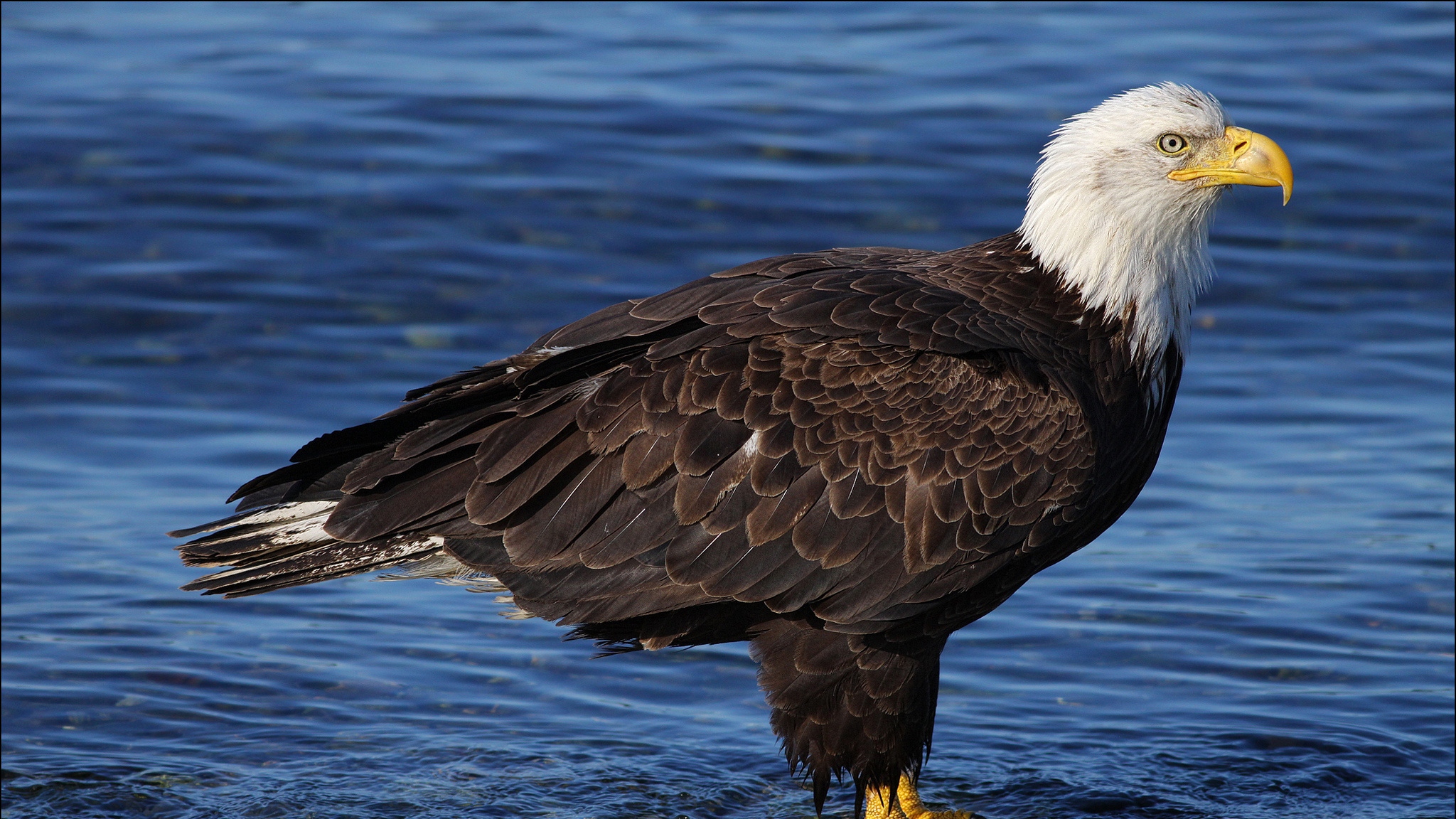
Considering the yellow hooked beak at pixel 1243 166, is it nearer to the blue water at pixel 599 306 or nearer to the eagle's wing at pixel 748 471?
the blue water at pixel 599 306

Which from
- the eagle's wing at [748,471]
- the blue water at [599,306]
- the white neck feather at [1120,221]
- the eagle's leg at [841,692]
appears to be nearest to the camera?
the eagle's wing at [748,471]

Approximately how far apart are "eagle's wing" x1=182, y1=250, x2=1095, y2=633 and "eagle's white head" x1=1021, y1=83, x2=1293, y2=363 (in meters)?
0.33

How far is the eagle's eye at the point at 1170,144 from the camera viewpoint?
5469 millimetres

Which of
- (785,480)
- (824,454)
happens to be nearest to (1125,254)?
(824,454)

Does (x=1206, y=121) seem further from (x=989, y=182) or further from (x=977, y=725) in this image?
(x=989, y=182)

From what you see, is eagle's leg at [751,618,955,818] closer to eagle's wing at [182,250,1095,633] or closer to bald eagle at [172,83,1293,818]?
bald eagle at [172,83,1293,818]

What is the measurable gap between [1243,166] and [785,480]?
1.80 metres

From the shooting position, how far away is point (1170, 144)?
18.0 feet

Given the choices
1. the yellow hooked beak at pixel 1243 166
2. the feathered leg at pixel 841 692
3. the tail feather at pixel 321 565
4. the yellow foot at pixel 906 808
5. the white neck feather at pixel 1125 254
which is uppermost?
the yellow hooked beak at pixel 1243 166

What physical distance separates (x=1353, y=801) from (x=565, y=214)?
736 centimetres

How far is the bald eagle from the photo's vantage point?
5.14m

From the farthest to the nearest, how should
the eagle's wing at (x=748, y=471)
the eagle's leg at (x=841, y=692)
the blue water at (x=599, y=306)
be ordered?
the blue water at (x=599, y=306) → the eagle's leg at (x=841, y=692) → the eagle's wing at (x=748, y=471)

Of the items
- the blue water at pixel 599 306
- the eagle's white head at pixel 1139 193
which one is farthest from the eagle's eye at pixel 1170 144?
the blue water at pixel 599 306

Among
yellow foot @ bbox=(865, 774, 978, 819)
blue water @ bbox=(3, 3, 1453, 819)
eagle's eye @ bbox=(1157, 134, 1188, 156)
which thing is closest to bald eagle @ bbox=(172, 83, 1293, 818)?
eagle's eye @ bbox=(1157, 134, 1188, 156)
